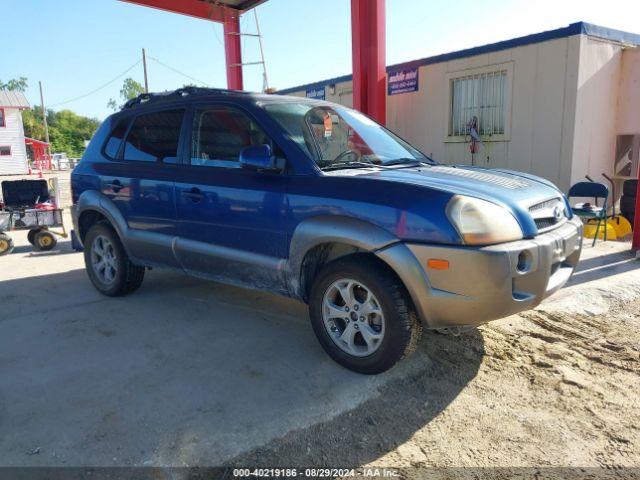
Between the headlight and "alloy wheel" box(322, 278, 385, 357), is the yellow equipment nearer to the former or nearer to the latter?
the headlight

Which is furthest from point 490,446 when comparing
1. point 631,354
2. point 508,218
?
point 631,354

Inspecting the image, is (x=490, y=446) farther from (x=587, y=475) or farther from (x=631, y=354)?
(x=631, y=354)

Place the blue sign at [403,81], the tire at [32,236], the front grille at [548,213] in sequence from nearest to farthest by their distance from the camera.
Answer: the front grille at [548,213] → the tire at [32,236] → the blue sign at [403,81]

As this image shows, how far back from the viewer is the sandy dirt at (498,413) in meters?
2.43

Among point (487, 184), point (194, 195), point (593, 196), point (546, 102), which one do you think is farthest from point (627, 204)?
point (194, 195)

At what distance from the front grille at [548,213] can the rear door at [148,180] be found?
2.77 metres

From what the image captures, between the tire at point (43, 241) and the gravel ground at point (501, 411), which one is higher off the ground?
the tire at point (43, 241)

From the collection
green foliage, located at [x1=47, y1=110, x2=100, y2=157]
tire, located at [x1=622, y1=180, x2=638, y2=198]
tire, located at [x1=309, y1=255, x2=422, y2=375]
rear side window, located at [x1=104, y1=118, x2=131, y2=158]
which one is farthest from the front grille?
green foliage, located at [x1=47, y1=110, x2=100, y2=157]

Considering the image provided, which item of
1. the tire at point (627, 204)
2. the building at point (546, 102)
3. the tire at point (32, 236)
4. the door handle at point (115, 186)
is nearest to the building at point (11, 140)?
the tire at point (32, 236)

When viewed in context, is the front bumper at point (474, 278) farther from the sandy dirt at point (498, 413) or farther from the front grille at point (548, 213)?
the sandy dirt at point (498, 413)

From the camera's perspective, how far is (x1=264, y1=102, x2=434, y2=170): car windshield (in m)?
3.59

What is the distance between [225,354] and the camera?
3615 mm

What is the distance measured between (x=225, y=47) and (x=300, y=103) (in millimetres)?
7984

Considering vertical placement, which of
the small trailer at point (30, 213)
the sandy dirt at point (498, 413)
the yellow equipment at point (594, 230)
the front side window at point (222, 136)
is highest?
the front side window at point (222, 136)
